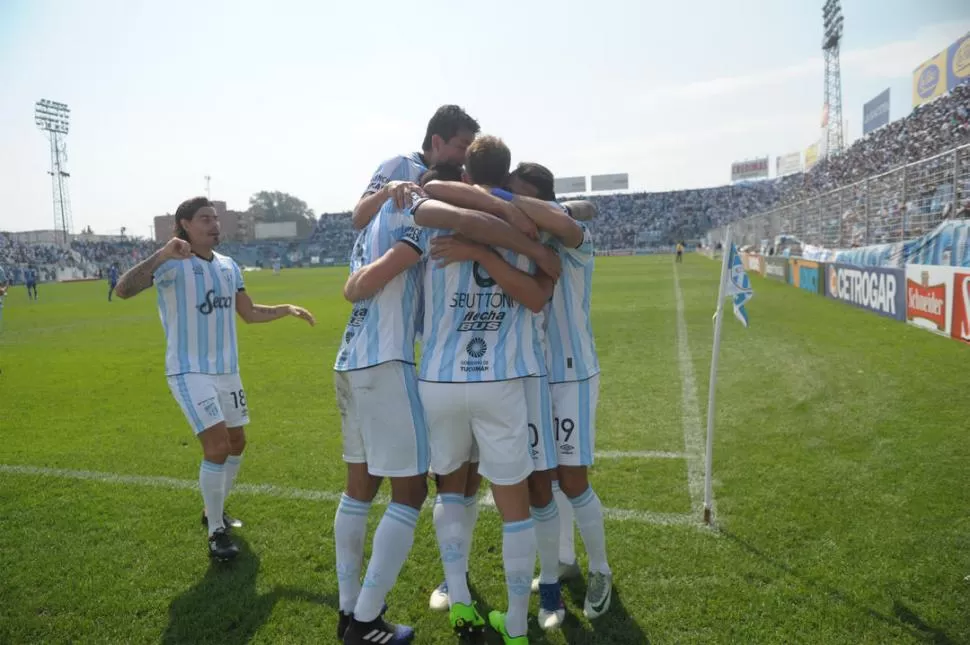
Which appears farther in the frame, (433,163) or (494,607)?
(494,607)

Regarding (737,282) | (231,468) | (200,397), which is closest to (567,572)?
(737,282)

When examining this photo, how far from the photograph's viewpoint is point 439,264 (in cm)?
261

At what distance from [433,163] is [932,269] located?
10.5 meters

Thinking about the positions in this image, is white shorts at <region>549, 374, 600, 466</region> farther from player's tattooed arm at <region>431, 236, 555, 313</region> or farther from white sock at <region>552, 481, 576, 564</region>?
player's tattooed arm at <region>431, 236, 555, 313</region>

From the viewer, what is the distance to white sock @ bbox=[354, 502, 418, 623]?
2.74 metres

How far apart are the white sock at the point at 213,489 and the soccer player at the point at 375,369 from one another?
1262 millimetres

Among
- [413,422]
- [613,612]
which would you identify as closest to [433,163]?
[413,422]

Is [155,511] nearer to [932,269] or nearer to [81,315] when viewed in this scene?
[932,269]

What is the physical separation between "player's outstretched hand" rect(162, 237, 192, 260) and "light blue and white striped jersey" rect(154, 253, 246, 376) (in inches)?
9.7

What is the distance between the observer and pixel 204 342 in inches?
159

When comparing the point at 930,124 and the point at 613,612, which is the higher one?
the point at 930,124

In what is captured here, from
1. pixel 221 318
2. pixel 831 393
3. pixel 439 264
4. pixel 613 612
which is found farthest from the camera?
pixel 831 393

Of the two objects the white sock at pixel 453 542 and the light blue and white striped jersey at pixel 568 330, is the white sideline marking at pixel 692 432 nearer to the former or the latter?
the light blue and white striped jersey at pixel 568 330

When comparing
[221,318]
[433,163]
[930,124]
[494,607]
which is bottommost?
[494,607]
